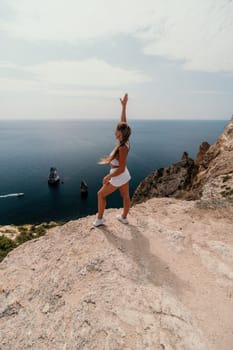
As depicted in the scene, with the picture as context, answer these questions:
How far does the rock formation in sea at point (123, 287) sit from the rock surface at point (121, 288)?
22 millimetres

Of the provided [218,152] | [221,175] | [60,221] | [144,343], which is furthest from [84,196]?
[144,343]

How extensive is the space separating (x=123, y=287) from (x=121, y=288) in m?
0.07

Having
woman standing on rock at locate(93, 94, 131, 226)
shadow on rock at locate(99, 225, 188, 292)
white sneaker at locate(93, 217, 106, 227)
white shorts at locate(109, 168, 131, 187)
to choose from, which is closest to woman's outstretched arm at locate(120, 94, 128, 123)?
woman standing on rock at locate(93, 94, 131, 226)

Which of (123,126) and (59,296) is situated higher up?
(123,126)

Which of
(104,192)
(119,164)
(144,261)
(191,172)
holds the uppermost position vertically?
(119,164)

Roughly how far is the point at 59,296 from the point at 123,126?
17.1ft

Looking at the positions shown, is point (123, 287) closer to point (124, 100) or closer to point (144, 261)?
point (144, 261)

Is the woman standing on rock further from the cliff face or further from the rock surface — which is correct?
the cliff face

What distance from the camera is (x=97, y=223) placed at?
7.96 meters

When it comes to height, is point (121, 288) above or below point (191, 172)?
above

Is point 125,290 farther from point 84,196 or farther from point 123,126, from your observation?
point 84,196

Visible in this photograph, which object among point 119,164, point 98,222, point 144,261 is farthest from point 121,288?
point 119,164

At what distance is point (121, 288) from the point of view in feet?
17.3

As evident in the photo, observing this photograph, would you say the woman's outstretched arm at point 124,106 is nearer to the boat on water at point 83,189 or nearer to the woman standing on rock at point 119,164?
the woman standing on rock at point 119,164
